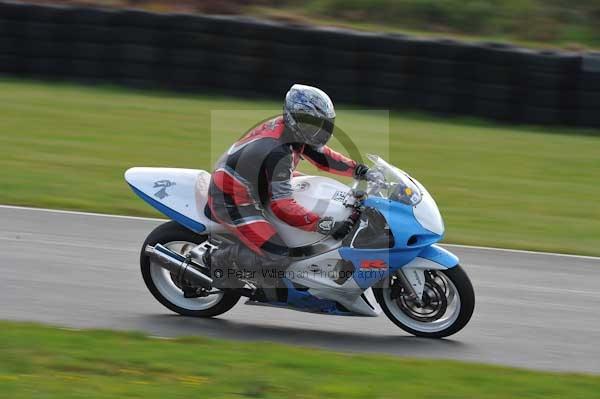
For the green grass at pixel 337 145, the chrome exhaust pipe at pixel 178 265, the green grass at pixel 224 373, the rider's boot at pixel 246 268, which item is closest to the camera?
the green grass at pixel 224 373

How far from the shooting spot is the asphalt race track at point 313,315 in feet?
21.1

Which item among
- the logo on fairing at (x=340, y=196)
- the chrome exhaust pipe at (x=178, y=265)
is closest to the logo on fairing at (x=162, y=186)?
the chrome exhaust pipe at (x=178, y=265)

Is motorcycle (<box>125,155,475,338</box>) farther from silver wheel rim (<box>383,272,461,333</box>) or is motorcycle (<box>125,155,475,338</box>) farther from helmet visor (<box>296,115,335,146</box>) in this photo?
helmet visor (<box>296,115,335,146</box>)

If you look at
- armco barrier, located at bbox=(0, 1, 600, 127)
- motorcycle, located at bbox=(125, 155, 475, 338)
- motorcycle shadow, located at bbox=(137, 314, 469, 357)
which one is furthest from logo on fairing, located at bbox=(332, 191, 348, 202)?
armco barrier, located at bbox=(0, 1, 600, 127)

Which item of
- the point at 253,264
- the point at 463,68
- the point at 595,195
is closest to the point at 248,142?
the point at 253,264

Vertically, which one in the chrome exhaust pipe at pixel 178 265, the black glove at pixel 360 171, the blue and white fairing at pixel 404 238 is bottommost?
the chrome exhaust pipe at pixel 178 265

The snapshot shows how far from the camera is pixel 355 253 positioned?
6258mm

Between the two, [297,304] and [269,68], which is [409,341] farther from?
[269,68]

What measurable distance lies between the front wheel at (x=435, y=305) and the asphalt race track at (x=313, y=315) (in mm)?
111

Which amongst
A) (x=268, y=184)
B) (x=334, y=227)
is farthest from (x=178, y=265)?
(x=334, y=227)

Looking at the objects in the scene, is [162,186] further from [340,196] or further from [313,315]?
[313,315]

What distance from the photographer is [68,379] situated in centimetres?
521

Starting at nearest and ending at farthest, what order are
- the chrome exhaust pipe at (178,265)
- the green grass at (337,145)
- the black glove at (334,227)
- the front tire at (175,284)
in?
1. the black glove at (334,227)
2. the chrome exhaust pipe at (178,265)
3. the front tire at (175,284)
4. the green grass at (337,145)

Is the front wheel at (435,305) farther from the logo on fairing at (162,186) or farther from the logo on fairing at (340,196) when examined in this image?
the logo on fairing at (162,186)
